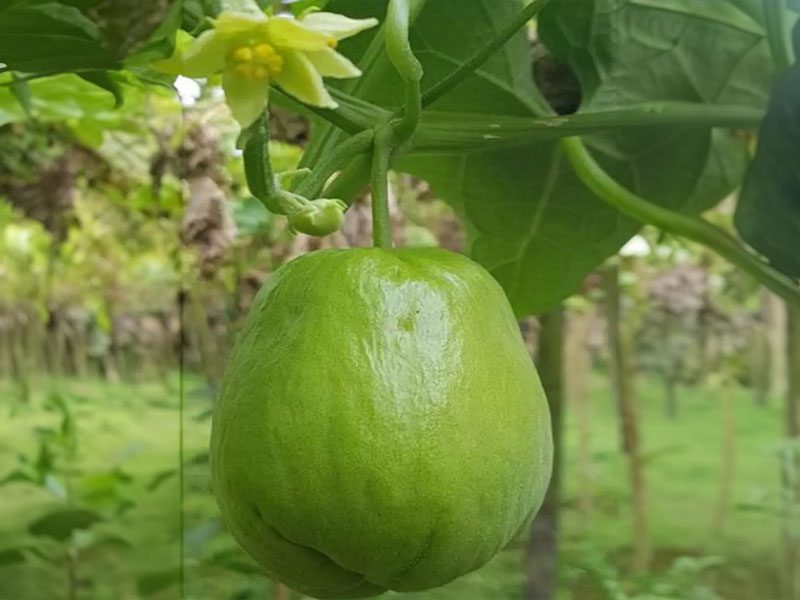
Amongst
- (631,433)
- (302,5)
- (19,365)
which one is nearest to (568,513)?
(631,433)

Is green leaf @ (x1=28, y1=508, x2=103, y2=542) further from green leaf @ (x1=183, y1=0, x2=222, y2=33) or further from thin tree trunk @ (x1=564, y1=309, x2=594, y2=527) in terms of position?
green leaf @ (x1=183, y1=0, x2=222, y2=33)

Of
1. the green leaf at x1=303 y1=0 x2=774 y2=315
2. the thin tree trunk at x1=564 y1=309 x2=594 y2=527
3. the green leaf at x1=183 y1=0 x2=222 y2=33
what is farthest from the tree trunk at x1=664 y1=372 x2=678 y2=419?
the green leaf at x1=183 y1=0 x2=222 y2=33

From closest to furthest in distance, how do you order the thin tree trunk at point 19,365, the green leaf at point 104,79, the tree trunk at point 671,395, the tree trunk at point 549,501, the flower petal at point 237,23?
the flower petal at point 237,23 → the green leaf at point 104,79 → the tree trunk at point 549,501 → the tree trunk at point 671,395 → the thin tree trunk at point 19,365

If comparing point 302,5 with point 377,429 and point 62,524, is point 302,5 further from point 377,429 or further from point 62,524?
point 62,524

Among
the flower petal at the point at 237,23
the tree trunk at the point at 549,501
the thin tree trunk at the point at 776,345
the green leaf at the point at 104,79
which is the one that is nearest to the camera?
the flower petal at the point at 237,23

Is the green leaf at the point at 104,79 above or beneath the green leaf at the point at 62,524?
above

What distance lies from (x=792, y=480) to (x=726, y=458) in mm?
229

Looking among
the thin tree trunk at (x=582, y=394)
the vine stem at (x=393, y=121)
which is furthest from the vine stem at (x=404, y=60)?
the thin tree trunk at (x=582, y=394)

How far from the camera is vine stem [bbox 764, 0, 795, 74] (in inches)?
17.8

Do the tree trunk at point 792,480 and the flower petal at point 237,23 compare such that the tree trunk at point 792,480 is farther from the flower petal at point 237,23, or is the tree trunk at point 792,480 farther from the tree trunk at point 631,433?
the flower petal at point 237,23

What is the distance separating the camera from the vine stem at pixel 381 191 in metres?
0.29

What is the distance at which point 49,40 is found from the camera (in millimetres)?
301

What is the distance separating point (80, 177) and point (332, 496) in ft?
3.55

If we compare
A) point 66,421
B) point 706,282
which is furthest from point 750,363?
point 66,421
